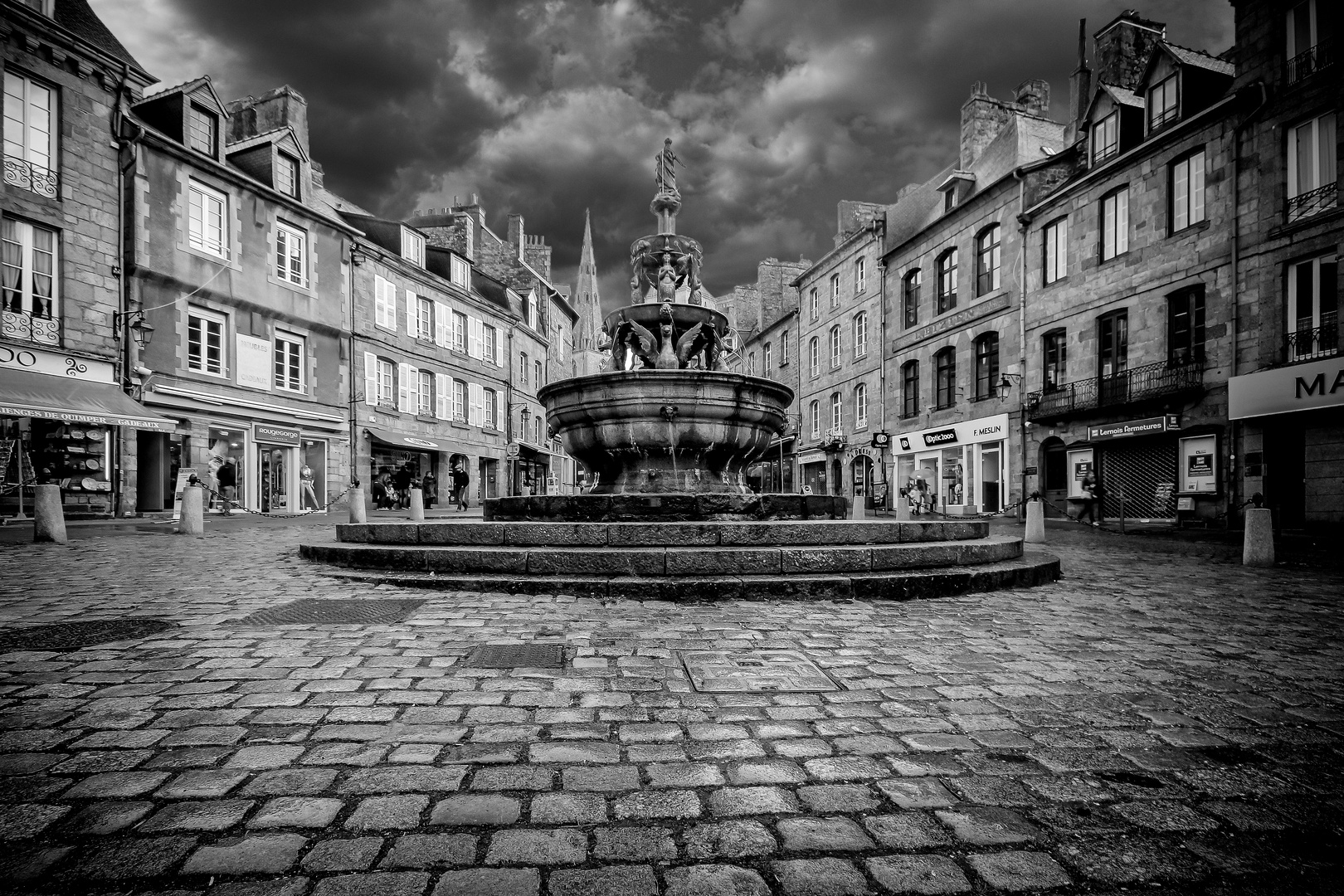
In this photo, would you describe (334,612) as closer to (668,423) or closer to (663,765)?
(663,765)

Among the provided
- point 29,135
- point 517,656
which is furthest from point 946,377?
point 29,135

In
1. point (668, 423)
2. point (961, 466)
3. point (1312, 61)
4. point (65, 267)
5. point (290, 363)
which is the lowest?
point (961, 466)

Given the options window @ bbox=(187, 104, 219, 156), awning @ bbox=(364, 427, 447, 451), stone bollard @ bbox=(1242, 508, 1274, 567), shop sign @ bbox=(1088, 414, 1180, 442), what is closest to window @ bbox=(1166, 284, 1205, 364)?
shop sign @ bbox=(1088, 414, 1180, 442)

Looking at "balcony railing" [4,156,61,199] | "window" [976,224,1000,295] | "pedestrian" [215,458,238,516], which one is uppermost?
"window" [976,224,1000,295]

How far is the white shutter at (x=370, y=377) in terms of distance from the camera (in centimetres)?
2373

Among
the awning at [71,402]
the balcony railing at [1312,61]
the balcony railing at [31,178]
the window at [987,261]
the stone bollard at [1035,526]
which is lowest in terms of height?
the stone bollard at [1035,526]

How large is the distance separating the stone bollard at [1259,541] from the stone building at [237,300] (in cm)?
2137

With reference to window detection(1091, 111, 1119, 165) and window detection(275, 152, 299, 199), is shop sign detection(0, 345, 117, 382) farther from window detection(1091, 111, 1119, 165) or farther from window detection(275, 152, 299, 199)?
window detection(1091, 111, 1119, 165)

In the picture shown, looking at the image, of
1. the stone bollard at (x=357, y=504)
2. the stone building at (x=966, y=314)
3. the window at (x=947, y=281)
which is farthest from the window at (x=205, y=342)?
the window at (x=947, y=281)

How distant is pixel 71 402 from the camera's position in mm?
14016

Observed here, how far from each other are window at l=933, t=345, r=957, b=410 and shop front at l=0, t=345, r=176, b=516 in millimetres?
25017

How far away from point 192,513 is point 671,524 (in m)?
9.71

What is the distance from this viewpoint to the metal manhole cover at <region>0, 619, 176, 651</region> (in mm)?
3773

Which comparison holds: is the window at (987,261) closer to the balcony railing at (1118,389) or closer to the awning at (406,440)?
the balcony railing at (1118,389)
